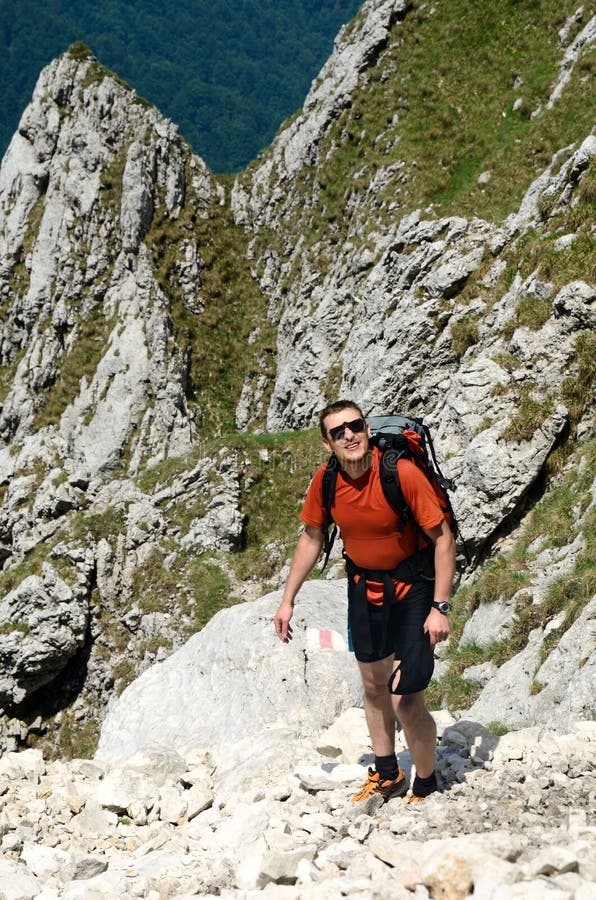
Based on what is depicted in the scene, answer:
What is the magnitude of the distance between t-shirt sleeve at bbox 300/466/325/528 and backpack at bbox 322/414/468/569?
0.18ft

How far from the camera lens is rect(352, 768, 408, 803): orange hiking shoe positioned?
6145mm

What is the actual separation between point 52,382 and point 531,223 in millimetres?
29538

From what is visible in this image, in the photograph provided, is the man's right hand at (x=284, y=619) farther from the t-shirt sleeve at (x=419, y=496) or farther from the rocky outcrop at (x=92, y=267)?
the rocky outcrop at (x=92, y=267)

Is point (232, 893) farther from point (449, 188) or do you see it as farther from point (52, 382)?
point (52, 382)

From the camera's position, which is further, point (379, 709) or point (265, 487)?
point (265, 487)

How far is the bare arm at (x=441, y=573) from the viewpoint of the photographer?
5.48 m

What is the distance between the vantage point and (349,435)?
18.5ft

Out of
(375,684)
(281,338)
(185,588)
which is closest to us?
(375,684)

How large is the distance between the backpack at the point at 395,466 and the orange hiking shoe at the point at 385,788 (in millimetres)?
2371

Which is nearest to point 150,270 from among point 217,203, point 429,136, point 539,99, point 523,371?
point 217,203

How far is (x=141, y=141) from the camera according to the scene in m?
41.8

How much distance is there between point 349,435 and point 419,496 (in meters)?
0.81

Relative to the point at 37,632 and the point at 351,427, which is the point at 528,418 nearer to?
the point at 351,427

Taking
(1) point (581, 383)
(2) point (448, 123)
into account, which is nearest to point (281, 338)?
(2) point (448, 123)
